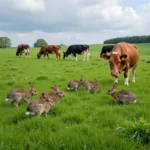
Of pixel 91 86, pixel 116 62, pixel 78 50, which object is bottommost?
pixel 91 86

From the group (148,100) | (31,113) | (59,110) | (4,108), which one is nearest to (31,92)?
(4,108)

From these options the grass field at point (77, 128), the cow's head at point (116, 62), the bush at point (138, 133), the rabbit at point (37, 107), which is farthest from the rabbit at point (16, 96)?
the cow's head at point (116, 62)

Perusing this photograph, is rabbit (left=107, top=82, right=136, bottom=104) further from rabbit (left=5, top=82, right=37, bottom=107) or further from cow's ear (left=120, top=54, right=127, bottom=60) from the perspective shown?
cow's ear (left=120, top=54, right=127, bottom=60)

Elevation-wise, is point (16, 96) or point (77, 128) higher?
point (16, 96)

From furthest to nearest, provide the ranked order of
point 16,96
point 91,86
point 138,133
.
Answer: point 91,86
point 16,96
point 138,133

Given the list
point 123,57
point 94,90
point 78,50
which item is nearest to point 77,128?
point 94,90

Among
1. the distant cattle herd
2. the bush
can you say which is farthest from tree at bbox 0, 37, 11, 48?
the bush

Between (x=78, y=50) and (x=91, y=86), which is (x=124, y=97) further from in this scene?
(x=78, y=50)

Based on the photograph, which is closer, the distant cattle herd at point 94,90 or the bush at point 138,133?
the bush at point 138,133

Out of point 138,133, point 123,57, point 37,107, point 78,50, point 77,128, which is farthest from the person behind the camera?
point 78,50

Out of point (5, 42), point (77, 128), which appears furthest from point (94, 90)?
point (5, 42)

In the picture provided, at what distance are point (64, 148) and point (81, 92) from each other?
6.80m

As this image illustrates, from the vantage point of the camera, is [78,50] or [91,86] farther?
[78,50]

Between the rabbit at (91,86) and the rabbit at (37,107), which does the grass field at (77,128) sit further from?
the rabbit at (91,86)
